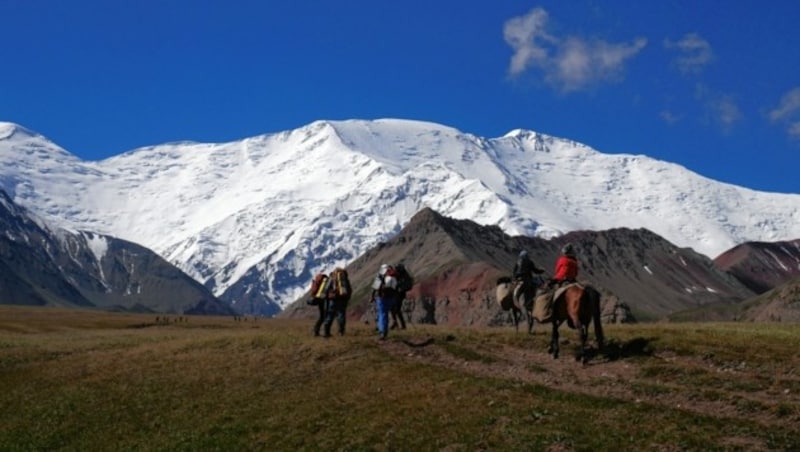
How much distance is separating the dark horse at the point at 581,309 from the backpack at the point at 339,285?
1000cm

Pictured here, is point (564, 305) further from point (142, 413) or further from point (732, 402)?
point (142, 413)

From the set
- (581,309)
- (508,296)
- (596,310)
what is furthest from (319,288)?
(596,310)

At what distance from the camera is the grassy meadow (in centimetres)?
2353

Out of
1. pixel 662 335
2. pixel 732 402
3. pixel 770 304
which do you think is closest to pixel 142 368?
pixel 662 335

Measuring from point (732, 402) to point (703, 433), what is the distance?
10.2 ft

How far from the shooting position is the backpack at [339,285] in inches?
1523

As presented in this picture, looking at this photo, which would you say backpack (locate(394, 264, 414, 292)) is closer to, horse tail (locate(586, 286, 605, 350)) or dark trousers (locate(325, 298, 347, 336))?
dark trousers (locate(325, 298, 347, 336))

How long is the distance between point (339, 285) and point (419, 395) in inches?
447

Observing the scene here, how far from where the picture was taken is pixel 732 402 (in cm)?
2488

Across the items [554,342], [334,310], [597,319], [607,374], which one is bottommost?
[607,374]

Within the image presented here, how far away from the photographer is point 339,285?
127ft

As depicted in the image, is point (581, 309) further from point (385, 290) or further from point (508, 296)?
point (385, 290)

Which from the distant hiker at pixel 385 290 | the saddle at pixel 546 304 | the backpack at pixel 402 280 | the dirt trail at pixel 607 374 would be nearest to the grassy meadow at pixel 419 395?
the dirt trail at pixel 607 374

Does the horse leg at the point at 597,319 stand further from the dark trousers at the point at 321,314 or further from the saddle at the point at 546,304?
the dark trousers at the point at 321,314
